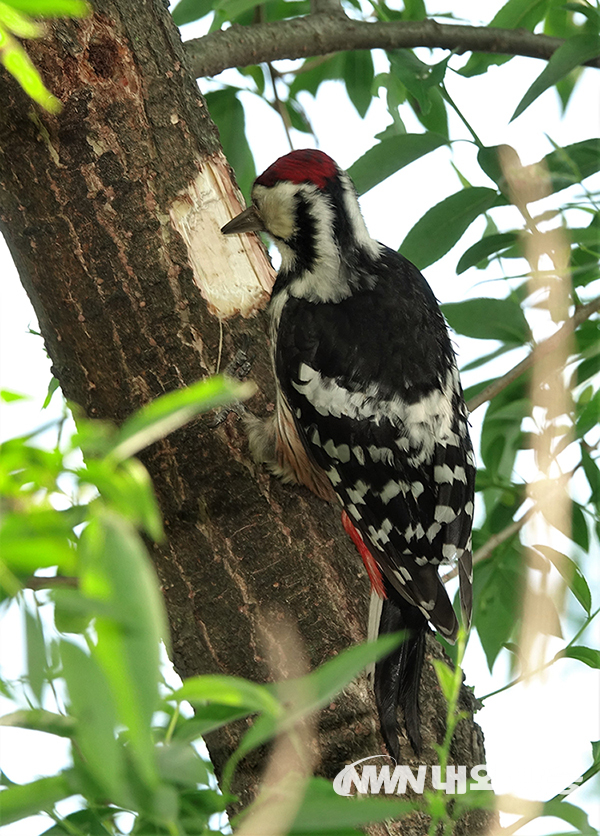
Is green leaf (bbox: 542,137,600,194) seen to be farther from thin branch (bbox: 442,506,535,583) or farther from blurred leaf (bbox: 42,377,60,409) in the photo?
blurred leaf (bbox: 42,377,60,409)

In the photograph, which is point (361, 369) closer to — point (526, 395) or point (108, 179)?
point (526, 395)

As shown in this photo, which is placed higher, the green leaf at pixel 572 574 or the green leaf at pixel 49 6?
the green leaf at pixel 49 6

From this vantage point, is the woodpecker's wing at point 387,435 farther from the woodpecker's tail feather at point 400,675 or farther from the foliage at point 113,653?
the foliage at point 113,653

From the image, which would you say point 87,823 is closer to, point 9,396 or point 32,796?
point 32,796

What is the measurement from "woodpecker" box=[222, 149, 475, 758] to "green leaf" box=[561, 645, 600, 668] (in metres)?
0.26

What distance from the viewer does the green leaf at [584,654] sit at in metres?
0.88

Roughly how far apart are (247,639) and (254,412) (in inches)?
13.9

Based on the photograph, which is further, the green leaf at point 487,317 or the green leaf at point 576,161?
the green leaf at point 487,317

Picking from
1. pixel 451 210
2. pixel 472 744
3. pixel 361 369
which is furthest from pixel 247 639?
pixel 451 210

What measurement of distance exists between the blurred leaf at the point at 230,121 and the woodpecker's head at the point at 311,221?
0.18 m

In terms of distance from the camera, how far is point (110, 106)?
106 cm

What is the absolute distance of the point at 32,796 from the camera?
414 millimetres

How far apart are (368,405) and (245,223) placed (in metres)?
0.32

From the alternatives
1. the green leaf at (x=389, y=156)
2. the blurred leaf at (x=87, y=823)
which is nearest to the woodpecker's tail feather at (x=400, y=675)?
the blurred leaf at (x=87, y=823)
